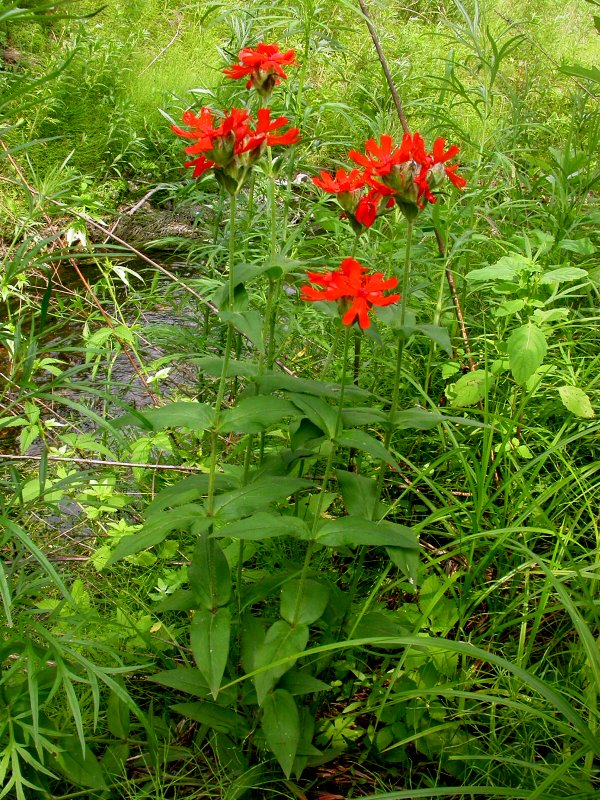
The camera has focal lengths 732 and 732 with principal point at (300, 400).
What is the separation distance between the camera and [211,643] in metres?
1.02

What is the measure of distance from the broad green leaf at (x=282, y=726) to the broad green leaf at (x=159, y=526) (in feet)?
0.93

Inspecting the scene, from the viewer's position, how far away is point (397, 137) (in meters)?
2.12

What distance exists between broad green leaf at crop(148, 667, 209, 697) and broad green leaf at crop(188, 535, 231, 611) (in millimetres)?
123

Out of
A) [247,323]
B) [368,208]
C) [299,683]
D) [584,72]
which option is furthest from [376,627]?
[584,72]

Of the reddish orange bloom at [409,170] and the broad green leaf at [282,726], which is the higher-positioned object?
the reddish orange bloom at [409,170]

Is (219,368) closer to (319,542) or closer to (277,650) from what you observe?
(319,542)

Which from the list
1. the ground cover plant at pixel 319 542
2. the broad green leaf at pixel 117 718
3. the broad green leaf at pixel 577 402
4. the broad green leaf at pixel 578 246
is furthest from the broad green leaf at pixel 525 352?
the broad green leaf at pixel 117 718

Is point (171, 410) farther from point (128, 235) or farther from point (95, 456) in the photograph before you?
point (128, 235)

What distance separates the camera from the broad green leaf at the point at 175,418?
3.32 ft

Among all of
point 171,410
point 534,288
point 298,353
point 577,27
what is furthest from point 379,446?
point 577,27

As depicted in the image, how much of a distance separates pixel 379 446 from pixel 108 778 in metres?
0.67

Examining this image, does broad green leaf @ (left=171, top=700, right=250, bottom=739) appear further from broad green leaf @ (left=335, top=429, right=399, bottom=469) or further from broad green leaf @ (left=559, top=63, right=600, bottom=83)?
broad green leaf @ (left=559, top=63, right=600, bottom=83)

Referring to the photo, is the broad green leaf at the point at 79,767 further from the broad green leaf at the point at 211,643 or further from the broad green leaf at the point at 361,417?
the broad green leaf at the point at 361,417

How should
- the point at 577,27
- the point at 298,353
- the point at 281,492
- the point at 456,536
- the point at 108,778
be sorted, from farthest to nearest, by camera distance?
the point at 577,27
the point at 298,353
the point at 456,536
the point at 108,778
the point at 281,492
